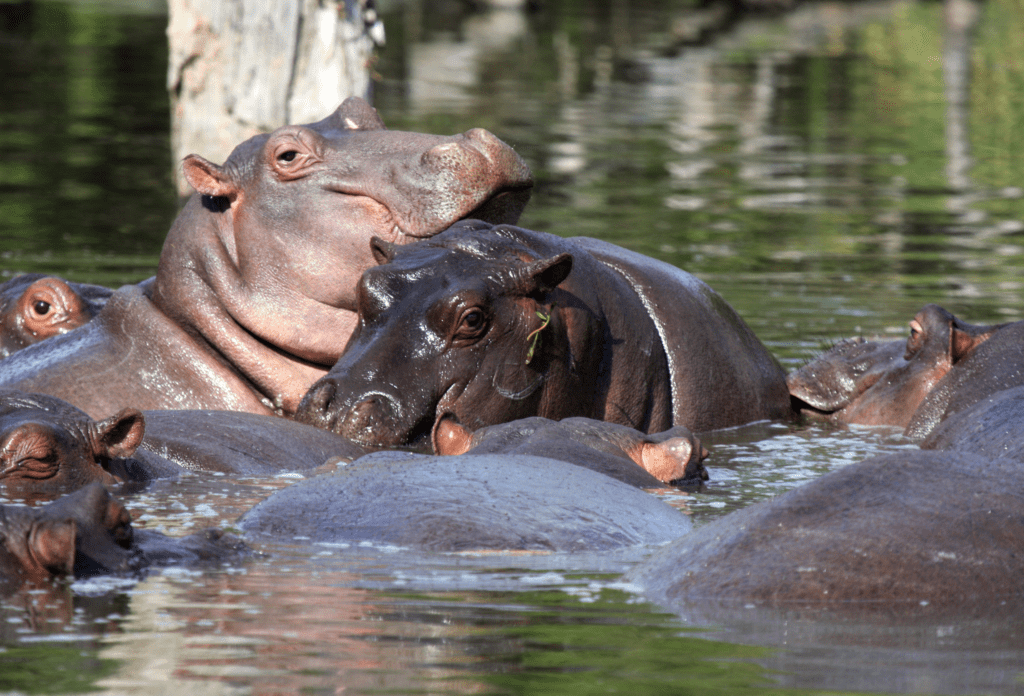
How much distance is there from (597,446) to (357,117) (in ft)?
8.41

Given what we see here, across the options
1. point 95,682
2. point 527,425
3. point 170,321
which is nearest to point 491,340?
point 527,425

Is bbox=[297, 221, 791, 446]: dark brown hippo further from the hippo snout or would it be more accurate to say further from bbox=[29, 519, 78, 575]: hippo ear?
bbox=[29, 519, 78, 575]: hippo ear

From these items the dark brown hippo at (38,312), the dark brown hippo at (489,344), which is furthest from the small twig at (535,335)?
the dark brown hippo at (38,312)

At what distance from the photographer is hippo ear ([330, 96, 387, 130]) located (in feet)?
23.6

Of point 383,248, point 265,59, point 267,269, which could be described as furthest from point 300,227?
point 265,59

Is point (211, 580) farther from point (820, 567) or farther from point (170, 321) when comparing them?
point (170, 321)

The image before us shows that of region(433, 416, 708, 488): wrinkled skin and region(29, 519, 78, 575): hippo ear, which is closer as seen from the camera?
region(29, 519, 78, 575): hippo ear

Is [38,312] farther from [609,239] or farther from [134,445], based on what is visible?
[609,239]

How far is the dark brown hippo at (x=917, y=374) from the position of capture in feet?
21.5

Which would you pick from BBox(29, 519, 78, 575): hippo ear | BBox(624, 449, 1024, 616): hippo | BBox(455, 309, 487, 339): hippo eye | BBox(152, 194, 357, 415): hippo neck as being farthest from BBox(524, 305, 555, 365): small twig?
BBox(29, 519, 78, 575): hippo ear

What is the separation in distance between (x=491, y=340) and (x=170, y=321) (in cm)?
161

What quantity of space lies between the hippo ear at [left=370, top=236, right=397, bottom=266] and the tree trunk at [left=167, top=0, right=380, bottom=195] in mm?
6558

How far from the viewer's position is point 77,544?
3732 mm

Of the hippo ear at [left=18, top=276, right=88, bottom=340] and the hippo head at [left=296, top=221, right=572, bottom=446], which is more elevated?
the hippo head at [left=296, top=221, right=572, bottom=446]
